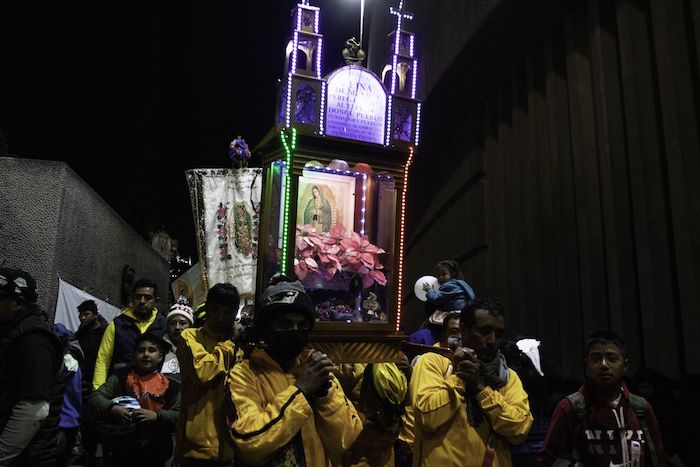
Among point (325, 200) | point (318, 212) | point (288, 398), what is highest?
point (325, 200)

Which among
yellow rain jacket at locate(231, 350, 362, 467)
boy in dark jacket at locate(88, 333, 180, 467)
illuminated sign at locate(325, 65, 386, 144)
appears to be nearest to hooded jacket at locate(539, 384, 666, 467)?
yellow rain jacket at locate(231, 350, 362, 467)

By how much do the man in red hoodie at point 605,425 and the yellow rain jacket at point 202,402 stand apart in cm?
213

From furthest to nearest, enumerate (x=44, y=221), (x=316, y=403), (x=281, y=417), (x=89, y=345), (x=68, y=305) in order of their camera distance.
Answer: (x=68, y=305) → (x=44, y=221) → (x=89, y=345) → (x=316, y=403) → (x=281, y=417)

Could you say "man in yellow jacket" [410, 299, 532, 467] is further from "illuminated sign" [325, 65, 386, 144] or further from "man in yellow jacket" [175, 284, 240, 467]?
"illuminated sign" [325, 65, 386, 144]

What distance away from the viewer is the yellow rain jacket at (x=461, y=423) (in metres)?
3.20

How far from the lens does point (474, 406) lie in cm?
332

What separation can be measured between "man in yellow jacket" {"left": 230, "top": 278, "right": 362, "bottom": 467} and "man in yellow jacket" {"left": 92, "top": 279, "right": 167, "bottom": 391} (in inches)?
133

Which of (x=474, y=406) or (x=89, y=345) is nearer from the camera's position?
(x=474, y=406)

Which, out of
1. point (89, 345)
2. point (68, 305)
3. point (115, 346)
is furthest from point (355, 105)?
point (68, 305)

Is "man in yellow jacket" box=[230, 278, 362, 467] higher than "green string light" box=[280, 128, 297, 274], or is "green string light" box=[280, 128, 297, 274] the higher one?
"green string light" box=[280, 128, 297, 274]

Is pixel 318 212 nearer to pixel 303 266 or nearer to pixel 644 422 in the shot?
pixel 303 266

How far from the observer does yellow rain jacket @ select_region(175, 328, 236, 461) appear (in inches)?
143

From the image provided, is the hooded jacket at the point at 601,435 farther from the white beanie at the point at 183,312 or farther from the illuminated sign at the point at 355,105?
the white beanie at the point at 183,312

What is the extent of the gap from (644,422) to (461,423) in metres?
1.22
